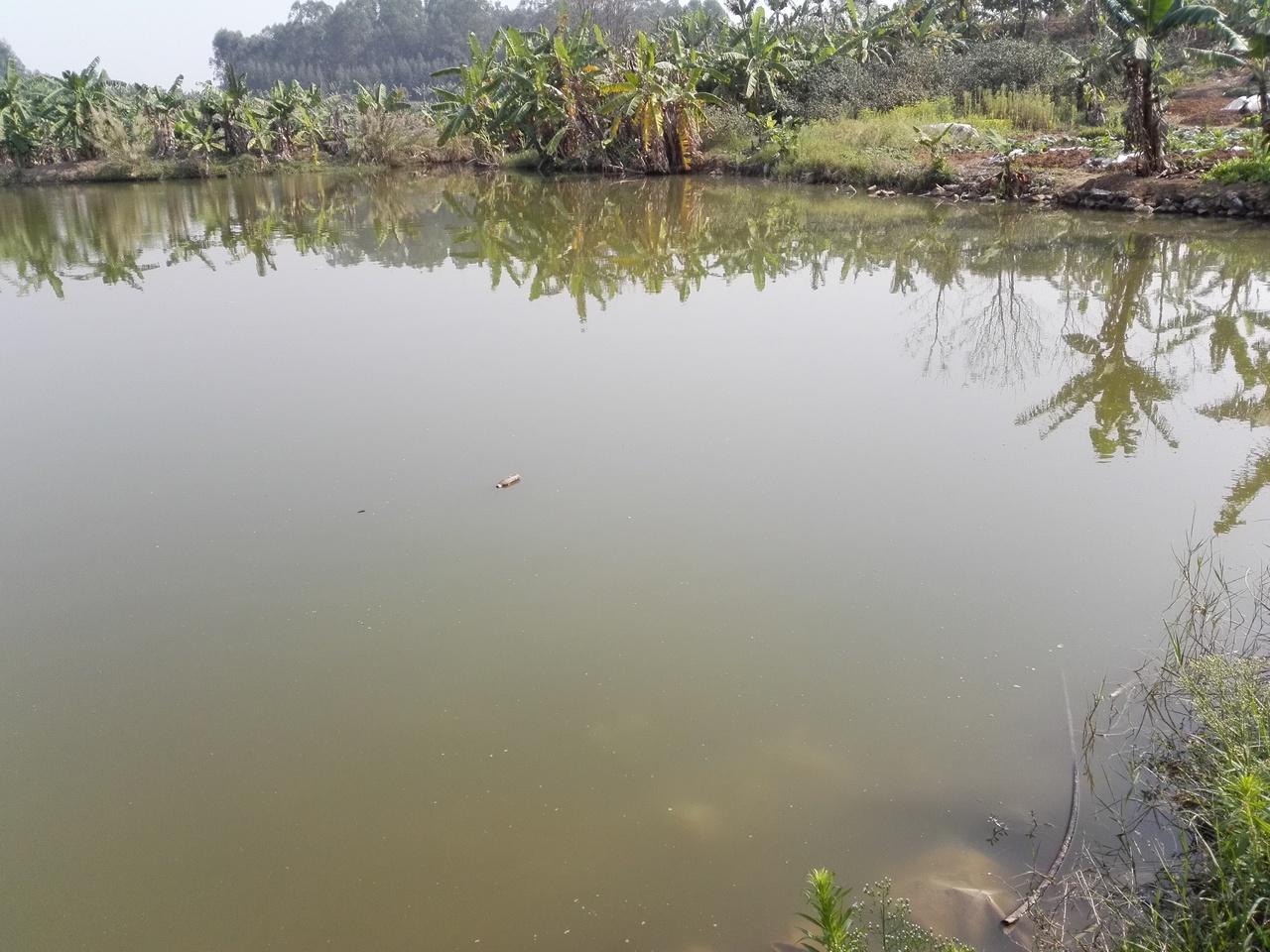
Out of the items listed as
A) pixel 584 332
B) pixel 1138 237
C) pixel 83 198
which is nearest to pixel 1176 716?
pixel 584 332

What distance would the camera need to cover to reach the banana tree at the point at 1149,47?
963 cm

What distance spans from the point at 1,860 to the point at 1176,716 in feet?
11.2

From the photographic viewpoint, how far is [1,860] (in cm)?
243

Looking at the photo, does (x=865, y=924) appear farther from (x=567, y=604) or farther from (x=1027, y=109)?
(x=1027, y=109)

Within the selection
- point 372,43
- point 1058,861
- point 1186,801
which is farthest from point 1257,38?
point 372,43

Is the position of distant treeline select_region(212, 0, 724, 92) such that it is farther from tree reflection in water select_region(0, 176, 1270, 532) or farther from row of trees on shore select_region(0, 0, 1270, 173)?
tree reflection in water select_region(0, 176, 1270, 532)

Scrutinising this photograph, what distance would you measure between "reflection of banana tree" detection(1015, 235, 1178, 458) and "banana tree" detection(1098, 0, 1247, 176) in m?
4.41

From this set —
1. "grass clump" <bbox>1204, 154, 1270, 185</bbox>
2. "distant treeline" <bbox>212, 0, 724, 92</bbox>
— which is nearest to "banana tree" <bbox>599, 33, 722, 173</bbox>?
"grass clump" <bbox>1204, 154, 1270, 185</bbox>

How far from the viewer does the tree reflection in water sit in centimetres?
586

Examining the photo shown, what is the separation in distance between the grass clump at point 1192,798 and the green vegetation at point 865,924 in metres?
0.39

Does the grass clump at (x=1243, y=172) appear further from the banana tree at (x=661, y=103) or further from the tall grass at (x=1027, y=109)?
the banana tree at (x=661, y=103)

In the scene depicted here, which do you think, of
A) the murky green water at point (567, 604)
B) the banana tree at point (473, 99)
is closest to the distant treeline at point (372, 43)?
the banana tree at point (473, 99)

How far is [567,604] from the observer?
11.4 ft

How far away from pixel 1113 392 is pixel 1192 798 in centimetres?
390
